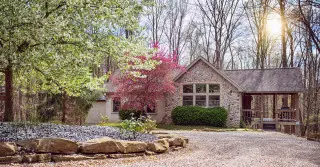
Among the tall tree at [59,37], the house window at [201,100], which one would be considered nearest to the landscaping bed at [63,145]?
the tall tree at [59,37]

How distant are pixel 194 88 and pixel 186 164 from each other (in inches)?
550

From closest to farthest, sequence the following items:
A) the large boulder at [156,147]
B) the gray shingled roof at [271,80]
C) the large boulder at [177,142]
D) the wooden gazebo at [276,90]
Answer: the large boulder at [156,147] < the large boulder at [177,142] < the wooden gazebo at [276,90] < the gray shingled roof at [271,80]

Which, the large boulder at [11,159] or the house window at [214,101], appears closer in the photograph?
the large boulder at [11,159]

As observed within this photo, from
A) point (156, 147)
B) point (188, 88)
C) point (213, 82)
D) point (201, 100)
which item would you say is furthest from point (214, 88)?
point (156, 147)

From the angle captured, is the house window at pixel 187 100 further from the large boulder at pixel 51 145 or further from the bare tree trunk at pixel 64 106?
the large boulder at pixel 51 145

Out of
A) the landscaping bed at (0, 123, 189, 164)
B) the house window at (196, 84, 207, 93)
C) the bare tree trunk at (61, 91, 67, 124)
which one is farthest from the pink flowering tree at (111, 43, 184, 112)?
the landscaping bed at (0, 123, 189, 164)

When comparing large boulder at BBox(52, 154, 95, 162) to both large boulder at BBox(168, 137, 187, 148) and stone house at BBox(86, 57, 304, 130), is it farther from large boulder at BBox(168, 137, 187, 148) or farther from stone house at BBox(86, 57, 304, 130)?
stone house at BBox(86, 57, 304, 130)

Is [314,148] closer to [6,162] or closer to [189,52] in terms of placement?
[6,162]

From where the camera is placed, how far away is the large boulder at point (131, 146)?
7.51 m

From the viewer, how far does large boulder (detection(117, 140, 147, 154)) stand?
751 centimetres

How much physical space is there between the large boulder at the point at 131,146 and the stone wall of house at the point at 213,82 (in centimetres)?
1279

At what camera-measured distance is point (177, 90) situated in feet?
69.7

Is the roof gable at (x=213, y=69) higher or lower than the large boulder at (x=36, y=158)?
higher

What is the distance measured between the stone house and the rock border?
41.3ft
